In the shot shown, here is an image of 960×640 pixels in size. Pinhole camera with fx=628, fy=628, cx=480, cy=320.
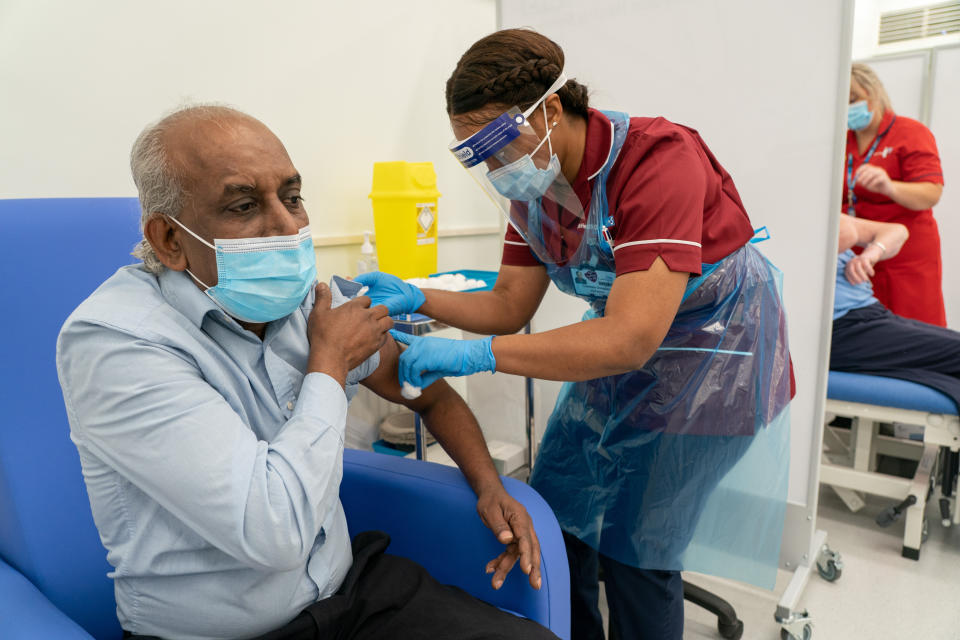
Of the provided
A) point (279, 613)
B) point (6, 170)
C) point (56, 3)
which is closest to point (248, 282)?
point (279, 613)

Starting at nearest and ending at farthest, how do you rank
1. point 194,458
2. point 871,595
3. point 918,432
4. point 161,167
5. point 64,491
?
point 194,458
point 161,167
point 64,491
point 871,595
point 918,432

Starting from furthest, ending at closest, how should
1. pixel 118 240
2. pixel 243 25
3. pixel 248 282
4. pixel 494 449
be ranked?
pixel 494 449
pixel 243 25
pixel 118 240
pixel 248 282

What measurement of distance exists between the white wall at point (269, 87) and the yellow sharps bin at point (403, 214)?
8.4 inches

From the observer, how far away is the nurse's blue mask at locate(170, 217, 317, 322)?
36.7 inches

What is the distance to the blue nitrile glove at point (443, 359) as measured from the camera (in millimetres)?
1151

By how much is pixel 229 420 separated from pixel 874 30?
524 cm

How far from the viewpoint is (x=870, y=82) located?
2.65m

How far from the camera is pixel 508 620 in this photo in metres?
1.02

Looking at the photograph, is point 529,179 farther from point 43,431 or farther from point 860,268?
point 860,268

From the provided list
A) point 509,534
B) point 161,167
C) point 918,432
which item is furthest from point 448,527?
point 918,432

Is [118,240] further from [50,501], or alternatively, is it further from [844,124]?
[844,124]

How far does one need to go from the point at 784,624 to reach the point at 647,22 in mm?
1812

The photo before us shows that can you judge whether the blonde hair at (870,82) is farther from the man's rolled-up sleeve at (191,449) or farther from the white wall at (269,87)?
the man's rolled-up sleeve at (191,449)

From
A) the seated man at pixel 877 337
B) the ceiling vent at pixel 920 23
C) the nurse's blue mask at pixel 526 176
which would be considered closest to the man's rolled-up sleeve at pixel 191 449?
the nurse's blue mask at pixel 526 176
